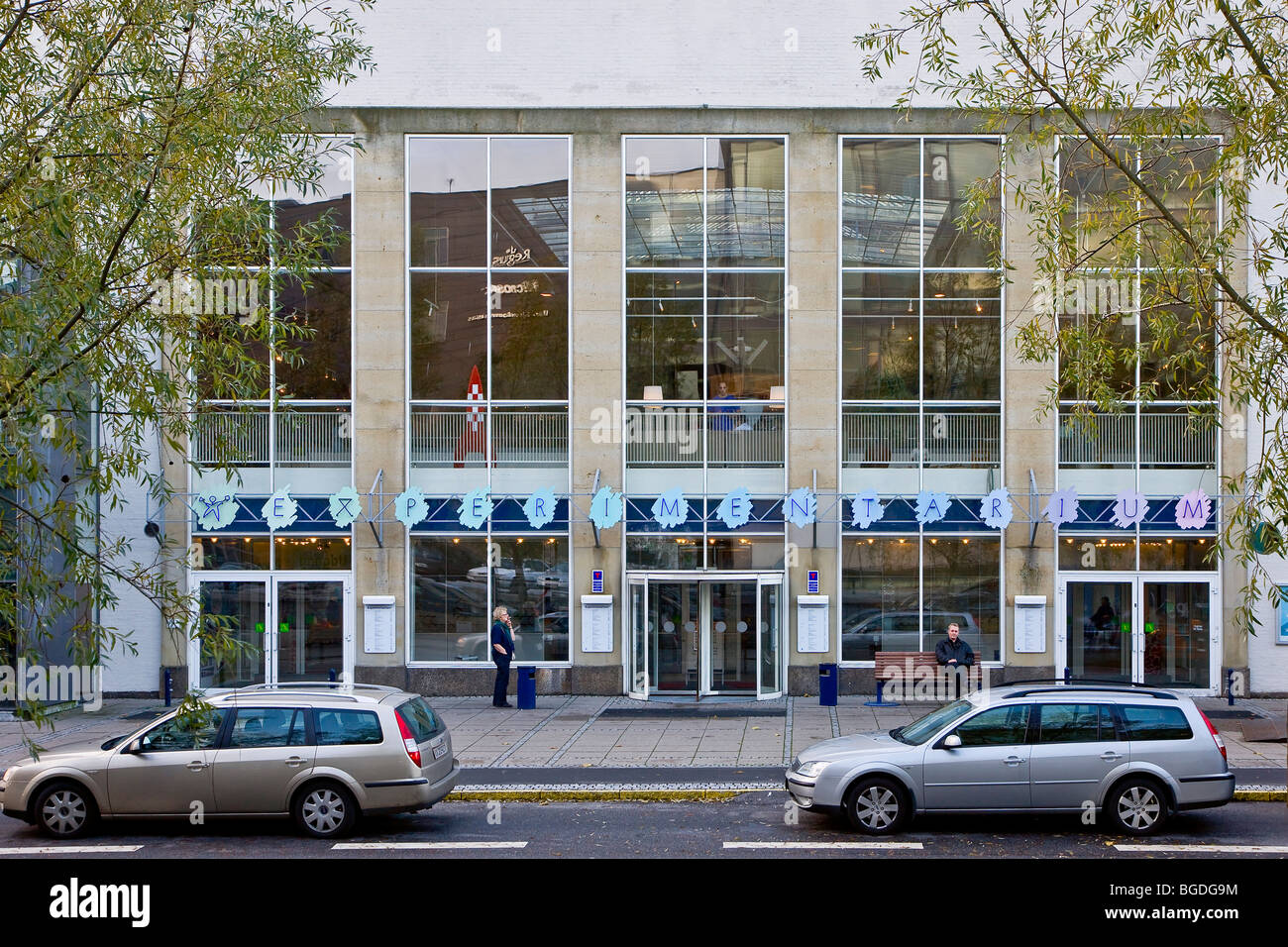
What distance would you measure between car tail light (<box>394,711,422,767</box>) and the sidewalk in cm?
390

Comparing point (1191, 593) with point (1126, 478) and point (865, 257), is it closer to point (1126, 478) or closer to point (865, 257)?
point (1126, 478)

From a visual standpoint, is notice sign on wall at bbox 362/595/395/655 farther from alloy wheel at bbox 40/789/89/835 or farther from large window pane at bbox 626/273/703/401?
alloy wheel at bbox 40/789/89/835

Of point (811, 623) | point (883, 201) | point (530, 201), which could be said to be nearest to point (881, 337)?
point (883, 201)

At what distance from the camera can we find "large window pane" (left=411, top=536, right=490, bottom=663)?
21812 millimetres

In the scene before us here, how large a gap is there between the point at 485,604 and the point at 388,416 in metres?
3.98

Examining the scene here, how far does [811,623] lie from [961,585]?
290cm

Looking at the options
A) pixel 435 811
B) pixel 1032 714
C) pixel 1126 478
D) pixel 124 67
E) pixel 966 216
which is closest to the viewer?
pixel 124 67

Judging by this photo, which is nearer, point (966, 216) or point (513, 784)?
point (966, 216)

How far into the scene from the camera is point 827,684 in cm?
2030

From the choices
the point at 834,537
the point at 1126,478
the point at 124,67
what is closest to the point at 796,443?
the point at 834,537

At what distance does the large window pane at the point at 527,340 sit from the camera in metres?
21.8

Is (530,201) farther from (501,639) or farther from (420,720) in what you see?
(420,720)

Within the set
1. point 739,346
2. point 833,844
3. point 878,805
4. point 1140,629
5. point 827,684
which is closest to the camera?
point 833,844

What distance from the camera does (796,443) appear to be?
71.2 ft
